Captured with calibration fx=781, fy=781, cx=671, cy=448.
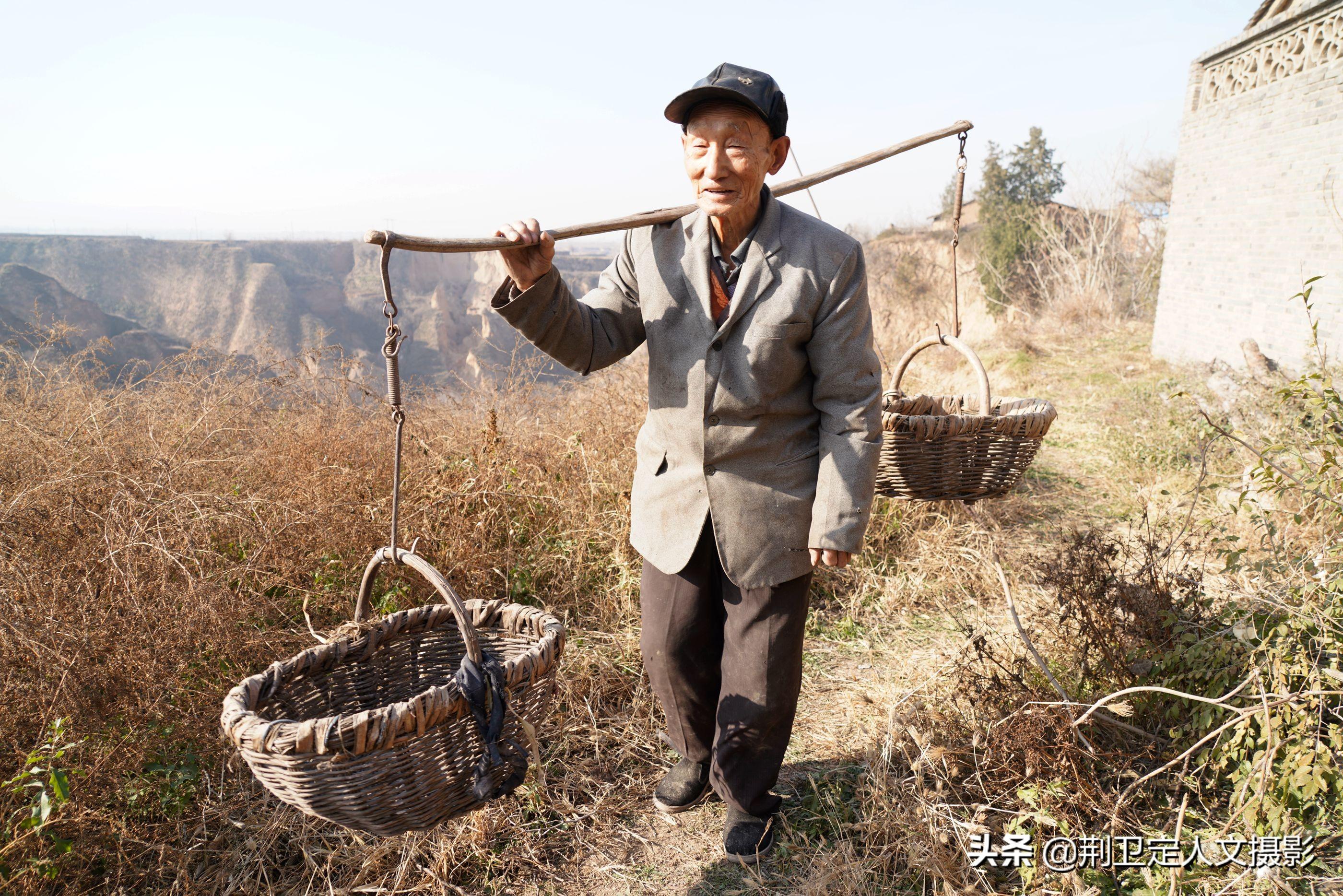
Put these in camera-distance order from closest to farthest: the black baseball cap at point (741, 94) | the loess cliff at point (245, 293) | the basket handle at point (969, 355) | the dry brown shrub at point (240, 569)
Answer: the black baseball cap at point (741, 94) → the dry brown shrub at point (240, 569) → the basket handle at point (969, 355) → the loess cliff at point (245, 293)

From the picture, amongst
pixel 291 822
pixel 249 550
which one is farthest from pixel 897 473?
pixel 249 550

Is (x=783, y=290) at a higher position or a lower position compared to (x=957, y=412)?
higher

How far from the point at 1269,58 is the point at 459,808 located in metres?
11.6

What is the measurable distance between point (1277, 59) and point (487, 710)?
37.0ft

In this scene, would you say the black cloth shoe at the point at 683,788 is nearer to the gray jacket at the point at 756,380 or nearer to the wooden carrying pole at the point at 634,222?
the gray jacket at the point at 756,380

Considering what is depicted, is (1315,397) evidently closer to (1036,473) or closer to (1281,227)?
(1036,473)

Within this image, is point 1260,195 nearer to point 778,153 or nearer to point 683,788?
point 778,153

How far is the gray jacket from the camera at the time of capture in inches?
84.7

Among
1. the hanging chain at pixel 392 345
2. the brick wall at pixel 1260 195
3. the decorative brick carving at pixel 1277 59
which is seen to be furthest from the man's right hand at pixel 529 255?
the decorative brick carving at pixel 1277 59

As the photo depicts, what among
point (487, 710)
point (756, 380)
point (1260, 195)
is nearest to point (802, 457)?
point (756, 380)

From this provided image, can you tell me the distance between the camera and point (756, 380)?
2154 mm

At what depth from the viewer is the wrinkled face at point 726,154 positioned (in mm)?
2033

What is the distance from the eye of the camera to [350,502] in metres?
3.66

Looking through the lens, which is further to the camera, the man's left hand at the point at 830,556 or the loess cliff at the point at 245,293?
the loess cliff at the point at 245,293
